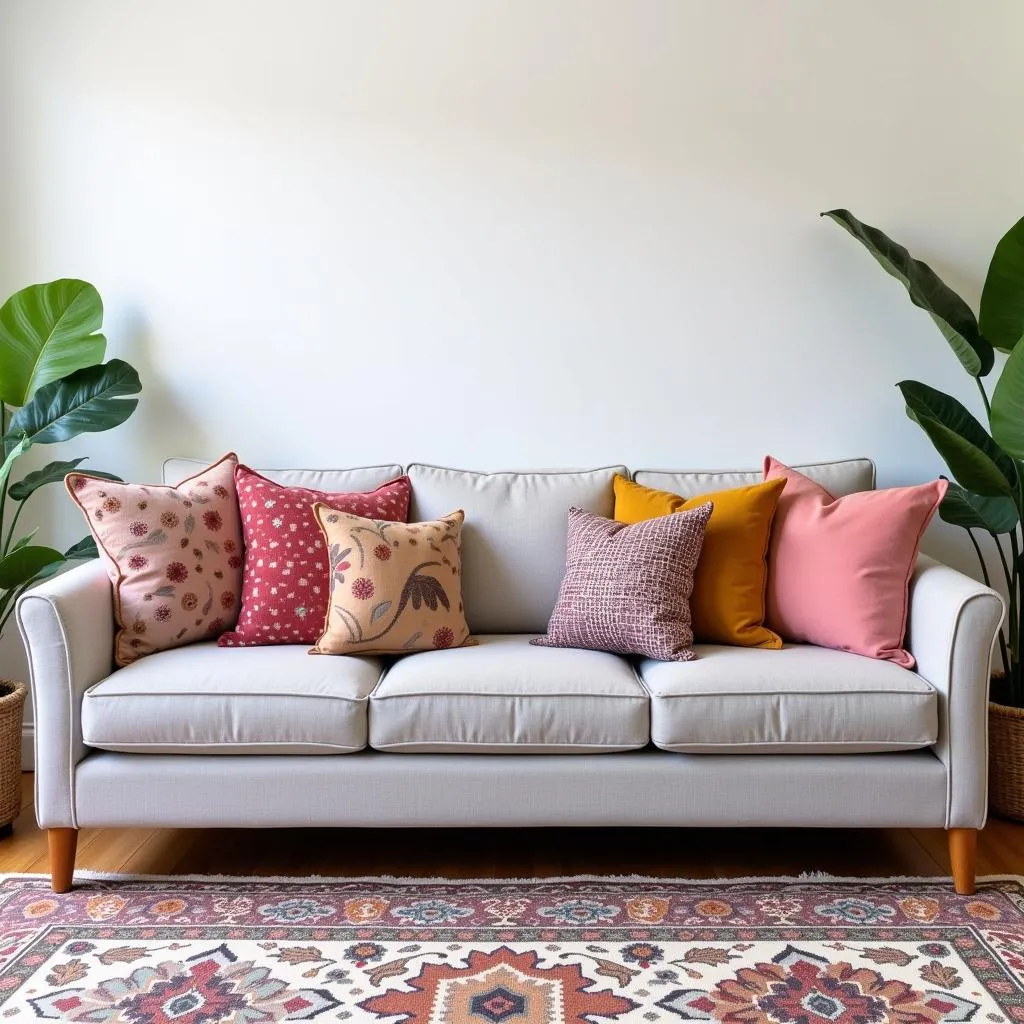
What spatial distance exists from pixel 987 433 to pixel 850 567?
34.2 inches

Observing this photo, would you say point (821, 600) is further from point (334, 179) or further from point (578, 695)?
point (334, 179)

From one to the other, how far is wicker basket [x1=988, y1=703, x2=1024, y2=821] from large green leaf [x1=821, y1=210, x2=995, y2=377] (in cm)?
95

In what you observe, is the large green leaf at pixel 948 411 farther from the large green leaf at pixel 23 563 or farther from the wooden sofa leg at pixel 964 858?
the large green leaf at pixel 23 563

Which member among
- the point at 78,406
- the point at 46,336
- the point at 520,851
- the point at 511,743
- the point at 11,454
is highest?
the point at 46,336

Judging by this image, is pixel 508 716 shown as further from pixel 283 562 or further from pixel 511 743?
pixel 283 562

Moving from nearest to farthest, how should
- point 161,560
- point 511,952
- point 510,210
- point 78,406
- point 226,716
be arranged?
point 511,952, point 226,716, point 161,560, point 78,406, point 510,210

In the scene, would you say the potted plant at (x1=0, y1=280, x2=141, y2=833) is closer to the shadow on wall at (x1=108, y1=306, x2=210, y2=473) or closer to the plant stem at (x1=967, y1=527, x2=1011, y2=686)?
the shadow on wall at (x1=108, y1=306, x2=210, y2=473)

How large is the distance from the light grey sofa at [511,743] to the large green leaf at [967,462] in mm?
444

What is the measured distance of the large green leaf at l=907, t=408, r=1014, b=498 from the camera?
2525 millimetres

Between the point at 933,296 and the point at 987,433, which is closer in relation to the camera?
the point at 933,296

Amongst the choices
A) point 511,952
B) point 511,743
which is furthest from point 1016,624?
point 511,952

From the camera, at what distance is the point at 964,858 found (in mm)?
2207

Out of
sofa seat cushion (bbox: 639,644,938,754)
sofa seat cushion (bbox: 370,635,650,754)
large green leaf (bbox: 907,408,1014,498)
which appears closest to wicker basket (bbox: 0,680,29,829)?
sofa seat cushion (bbox: 370,635,650,754)

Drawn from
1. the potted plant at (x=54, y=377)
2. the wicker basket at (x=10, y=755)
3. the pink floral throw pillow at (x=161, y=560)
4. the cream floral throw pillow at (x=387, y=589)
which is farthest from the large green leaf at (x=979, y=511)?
the wicker basket at (x=10, y=755)
